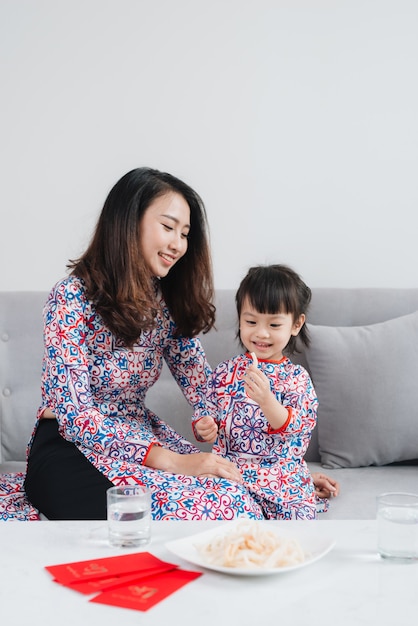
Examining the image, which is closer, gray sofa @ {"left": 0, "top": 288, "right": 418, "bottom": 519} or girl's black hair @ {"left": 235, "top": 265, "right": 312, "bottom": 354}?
girl's black hair @ {"left": 235, "top": 265, "right": 312, "bottom": 354}

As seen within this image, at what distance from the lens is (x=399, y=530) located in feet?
3.74

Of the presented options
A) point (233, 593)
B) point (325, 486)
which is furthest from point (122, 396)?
point (233, 593)

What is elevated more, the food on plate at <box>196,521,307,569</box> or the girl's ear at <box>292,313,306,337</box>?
the girl's ear at <box>292,313,306,337</box>

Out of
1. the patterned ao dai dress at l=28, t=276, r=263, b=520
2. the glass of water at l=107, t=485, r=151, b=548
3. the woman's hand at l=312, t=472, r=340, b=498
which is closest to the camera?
the glass of water at l=107, t=485, r=151, b=548

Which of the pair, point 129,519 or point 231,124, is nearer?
point 129,519

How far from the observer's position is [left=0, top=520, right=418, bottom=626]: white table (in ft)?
3.11

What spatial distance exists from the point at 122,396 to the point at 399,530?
1.02 m

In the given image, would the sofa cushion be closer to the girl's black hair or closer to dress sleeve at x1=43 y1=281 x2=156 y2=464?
the girl's black hair

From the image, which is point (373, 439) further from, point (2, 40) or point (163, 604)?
point (2, 40)

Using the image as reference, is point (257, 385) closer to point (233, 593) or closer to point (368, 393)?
point (368, 393)

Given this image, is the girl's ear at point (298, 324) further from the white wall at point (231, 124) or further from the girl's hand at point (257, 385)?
the white wall at point (231, 124)

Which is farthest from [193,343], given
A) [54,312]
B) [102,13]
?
[102,13]

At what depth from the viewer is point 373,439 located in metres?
2.14

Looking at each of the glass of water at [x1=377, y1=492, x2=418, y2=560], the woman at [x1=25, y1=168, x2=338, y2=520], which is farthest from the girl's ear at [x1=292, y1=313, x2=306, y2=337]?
the glass of water at [x1=377, y1=492, x2=418, y2=560]
